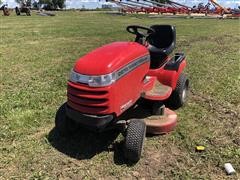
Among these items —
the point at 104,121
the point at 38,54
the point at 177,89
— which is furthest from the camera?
the point at 38,54

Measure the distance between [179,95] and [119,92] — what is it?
175cm

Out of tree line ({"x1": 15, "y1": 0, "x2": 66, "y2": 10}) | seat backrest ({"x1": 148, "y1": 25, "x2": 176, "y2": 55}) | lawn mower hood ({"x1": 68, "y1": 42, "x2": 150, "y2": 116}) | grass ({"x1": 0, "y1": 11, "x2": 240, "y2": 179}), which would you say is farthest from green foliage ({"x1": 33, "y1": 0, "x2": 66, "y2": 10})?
lawn mower hood ({"x1": 68, "y1": 42, "x2": 150, "y2": 116})

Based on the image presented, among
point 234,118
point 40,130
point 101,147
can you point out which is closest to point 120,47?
point 101,147

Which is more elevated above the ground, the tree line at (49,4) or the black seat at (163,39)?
the black seat at (163,39)

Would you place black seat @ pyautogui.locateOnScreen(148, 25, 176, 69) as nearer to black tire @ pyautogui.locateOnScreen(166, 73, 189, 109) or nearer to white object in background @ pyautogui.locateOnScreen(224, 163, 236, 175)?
black tire @ pyautogui.locateOnScreen(166, 73, 189, 109)

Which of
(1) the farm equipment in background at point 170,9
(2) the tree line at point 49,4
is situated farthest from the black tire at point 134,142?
(2) the tree line at point 49,4

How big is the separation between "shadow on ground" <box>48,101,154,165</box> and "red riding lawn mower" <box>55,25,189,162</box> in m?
0.11

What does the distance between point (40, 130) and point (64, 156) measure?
830 mm

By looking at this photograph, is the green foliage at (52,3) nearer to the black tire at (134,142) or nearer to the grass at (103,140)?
the grass at (103,140)

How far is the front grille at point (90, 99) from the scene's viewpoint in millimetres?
4113

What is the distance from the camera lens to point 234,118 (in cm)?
575

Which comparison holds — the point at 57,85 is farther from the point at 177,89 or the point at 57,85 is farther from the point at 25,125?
the point at 177,89

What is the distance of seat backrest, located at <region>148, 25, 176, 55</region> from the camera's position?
5.88 metres

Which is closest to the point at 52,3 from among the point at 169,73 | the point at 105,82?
the point at 169,73
